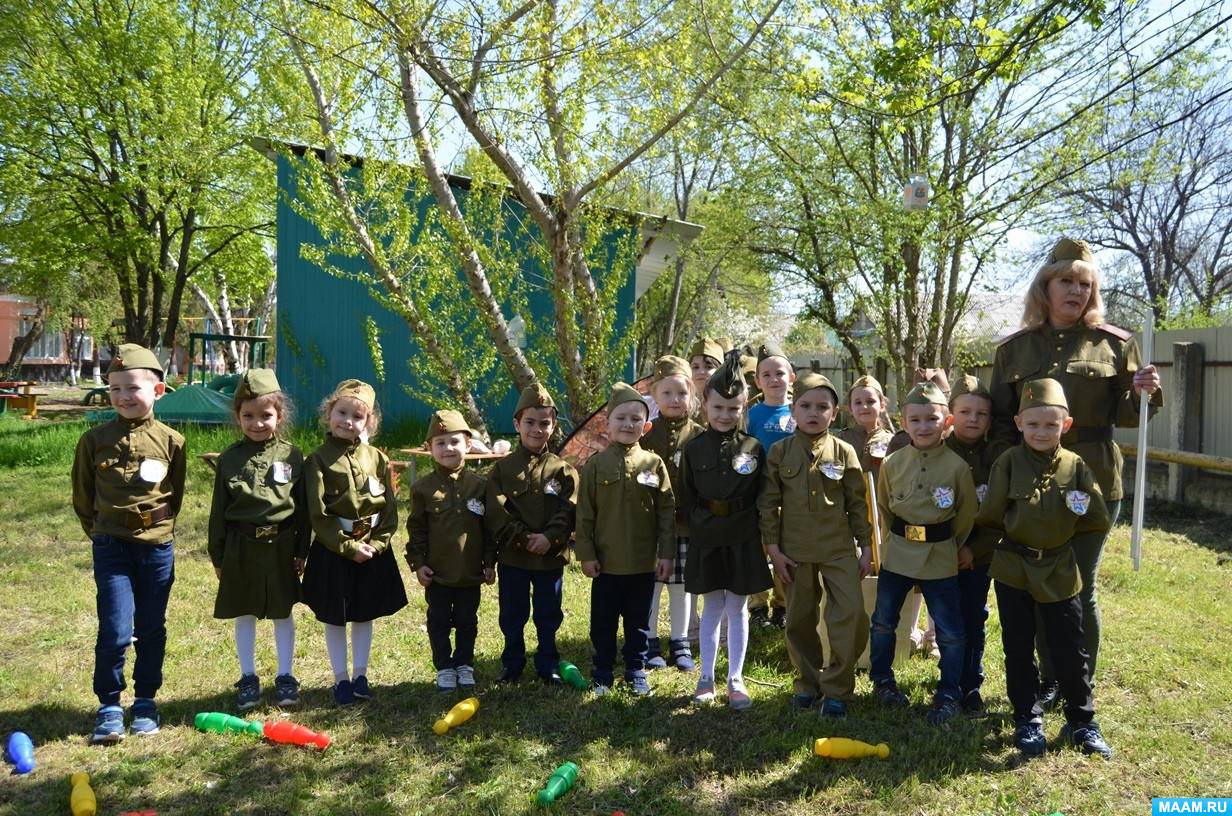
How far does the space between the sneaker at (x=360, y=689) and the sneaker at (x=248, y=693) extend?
0.47 m

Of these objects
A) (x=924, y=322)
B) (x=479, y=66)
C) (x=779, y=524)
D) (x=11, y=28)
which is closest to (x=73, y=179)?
(x=11, y=28)

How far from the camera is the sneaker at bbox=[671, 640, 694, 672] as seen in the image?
16.1 ft

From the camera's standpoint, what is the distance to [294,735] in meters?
3.96

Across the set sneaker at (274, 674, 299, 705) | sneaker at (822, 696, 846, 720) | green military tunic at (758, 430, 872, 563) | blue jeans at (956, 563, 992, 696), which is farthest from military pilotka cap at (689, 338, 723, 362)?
sneaker at (274, 674, 299, 705)

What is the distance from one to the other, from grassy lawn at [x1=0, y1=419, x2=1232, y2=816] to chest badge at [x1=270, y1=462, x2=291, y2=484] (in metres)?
1.16

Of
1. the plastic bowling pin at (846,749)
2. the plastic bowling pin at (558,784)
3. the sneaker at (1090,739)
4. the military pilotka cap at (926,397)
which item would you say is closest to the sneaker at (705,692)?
the plastic bowling pin at (846,749)

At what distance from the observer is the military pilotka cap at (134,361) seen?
409 cm

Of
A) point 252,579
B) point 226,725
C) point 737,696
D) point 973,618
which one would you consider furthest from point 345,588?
point 973,618

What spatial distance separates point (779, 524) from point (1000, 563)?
101cm

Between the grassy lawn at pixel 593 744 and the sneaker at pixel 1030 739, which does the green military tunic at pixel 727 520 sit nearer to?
the grassy lawn at pixel 593 744

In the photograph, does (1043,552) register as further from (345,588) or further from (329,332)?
(329,332)

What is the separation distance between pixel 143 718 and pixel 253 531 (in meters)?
0.99

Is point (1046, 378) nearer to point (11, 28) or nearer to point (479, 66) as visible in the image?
point (479, 66)

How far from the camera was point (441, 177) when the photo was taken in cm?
888
